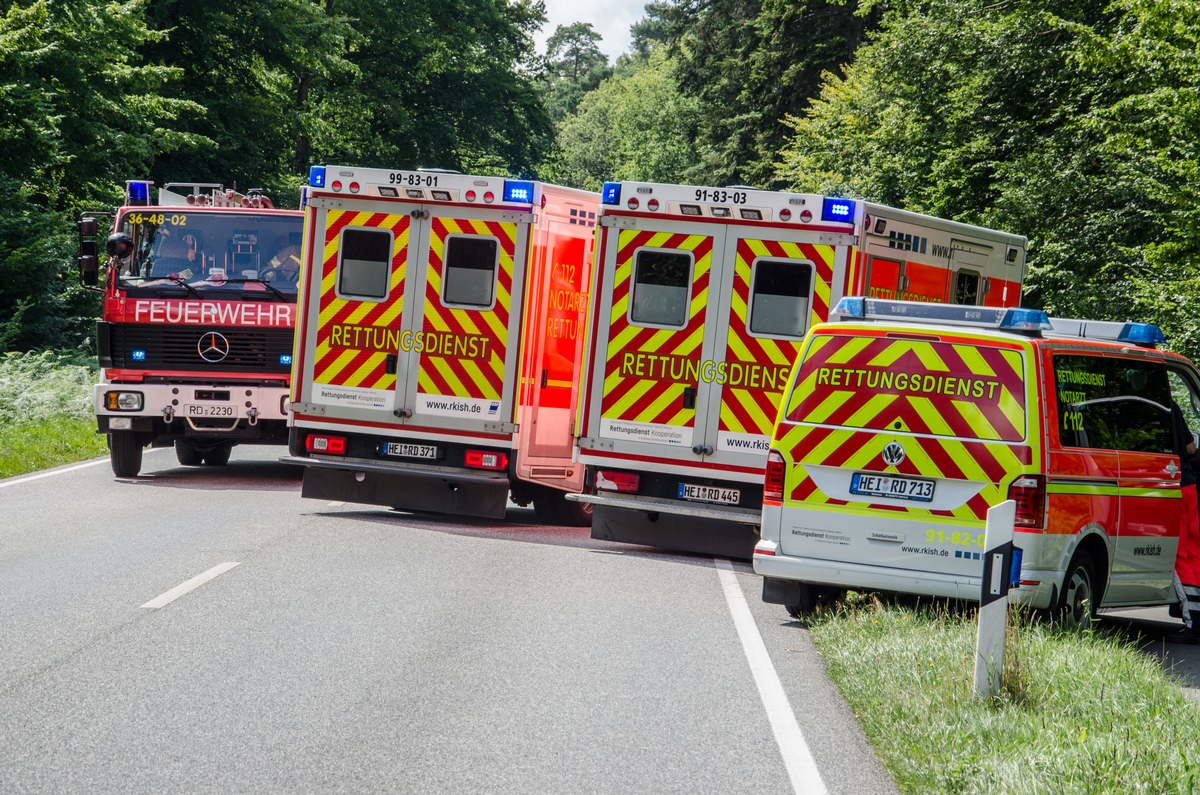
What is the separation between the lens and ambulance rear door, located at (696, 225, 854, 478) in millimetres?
12688

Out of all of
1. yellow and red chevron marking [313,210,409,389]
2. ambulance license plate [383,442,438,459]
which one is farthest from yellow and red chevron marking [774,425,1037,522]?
yellow and red chevron marking [313,210,409,389]

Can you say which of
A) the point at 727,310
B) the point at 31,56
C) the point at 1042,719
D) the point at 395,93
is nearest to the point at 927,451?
the point at 1042,719

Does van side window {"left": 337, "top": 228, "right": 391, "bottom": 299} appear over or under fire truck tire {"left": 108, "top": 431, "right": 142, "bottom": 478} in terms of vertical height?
over

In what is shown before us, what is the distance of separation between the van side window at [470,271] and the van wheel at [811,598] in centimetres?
515

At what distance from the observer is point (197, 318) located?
1639 centimetres

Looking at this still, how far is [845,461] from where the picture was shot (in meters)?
9.25

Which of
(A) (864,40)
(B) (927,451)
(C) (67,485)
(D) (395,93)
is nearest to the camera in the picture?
(B) (927,451)

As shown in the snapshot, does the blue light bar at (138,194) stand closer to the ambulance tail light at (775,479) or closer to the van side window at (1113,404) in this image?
the ambulance tail light at (775,479)

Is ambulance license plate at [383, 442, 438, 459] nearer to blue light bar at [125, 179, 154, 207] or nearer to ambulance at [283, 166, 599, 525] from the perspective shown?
ambulance at [283, 166, 599, 525]

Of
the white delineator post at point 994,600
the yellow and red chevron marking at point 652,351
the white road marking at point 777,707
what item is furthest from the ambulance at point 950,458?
the yellow and red chevron marking at point 652,351

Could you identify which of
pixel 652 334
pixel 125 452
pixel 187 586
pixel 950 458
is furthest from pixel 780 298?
pixel 125 452

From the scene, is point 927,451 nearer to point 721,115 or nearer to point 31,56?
point 31,56

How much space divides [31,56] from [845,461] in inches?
867

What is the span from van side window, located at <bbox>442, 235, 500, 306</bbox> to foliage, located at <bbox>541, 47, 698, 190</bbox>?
46.5 m
